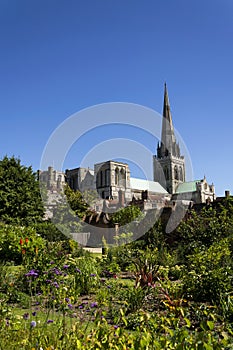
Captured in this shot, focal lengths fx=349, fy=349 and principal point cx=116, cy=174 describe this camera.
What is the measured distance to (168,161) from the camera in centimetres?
10869

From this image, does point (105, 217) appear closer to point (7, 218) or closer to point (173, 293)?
point (7, 218)

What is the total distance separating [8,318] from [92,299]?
1.91m

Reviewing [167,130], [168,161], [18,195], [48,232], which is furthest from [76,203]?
[168,161]

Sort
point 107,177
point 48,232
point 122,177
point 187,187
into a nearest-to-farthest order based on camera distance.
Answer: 1. point 48,232
2. point 107,177
3. point 122,177
4. point 187,187

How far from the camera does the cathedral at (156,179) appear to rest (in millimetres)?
79938

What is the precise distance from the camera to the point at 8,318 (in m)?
4.80

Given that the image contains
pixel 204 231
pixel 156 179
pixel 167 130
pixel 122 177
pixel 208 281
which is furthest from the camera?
pixel 156 179

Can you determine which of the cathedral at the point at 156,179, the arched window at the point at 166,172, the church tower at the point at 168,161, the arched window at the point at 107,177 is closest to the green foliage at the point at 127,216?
the cathedral at the point at 156,179

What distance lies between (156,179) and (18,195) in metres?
83.7

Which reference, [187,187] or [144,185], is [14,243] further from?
[187,187]

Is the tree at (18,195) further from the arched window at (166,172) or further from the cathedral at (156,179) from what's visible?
the arched window at (166,172)

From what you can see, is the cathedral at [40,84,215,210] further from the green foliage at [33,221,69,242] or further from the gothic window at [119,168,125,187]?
the green foliage at [33,221,69,242]

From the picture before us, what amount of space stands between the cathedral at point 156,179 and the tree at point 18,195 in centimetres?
4199

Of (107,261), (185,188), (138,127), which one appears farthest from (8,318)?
(185,188)
